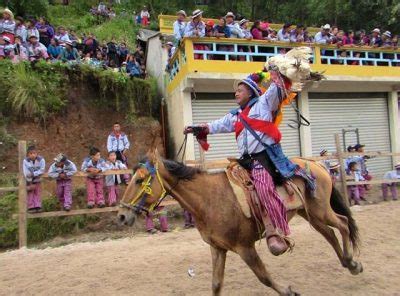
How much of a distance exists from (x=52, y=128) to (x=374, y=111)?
11.6 metres

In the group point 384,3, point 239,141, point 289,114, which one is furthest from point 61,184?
point 384,3

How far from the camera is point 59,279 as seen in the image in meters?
6.05

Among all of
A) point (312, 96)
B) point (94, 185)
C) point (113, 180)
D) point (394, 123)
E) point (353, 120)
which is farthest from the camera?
point (394, 123)

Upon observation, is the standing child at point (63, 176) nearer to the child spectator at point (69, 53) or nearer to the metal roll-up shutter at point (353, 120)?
the child spectator at point (69, 53)

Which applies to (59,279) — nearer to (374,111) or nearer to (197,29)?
(197,29)

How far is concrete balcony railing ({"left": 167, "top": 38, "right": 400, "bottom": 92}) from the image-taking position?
1232cm

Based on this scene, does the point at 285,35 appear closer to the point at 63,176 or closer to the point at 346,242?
the point at 63,176

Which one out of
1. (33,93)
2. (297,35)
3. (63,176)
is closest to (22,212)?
(63,176)

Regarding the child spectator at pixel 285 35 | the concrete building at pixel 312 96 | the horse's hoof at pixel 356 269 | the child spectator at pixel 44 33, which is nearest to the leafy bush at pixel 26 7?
the child spectator at pixel 44 33

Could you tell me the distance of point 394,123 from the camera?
52.3 ft

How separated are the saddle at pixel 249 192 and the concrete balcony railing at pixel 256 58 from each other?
7691 millimetres

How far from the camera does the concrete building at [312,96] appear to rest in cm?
1261

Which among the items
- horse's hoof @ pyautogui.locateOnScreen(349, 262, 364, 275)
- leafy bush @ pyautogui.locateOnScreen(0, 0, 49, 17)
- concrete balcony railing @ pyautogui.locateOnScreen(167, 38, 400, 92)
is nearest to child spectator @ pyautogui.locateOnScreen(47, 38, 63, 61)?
concrete balcony railing @ pyautogui.locateOnScreen(167, 38, 400, 92)

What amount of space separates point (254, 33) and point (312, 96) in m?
3.16
